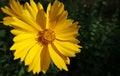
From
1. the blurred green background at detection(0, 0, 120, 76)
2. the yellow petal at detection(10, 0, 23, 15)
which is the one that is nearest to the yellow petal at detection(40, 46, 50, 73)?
the yellow petal at detection(10, 0, 23, 15)

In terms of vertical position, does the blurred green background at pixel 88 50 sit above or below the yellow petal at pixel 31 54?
below

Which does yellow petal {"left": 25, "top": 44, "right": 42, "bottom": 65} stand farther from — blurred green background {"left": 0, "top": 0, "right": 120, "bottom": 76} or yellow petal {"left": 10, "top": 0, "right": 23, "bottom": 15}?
blurred green background {"left": 0, "top": 0, "right": 120, "bottom": 76}

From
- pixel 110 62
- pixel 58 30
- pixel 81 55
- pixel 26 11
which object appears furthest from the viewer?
pixel 110 62

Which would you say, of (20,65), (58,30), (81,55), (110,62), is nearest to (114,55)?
(110,62)

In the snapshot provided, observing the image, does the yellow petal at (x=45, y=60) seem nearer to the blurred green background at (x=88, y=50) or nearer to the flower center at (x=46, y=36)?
the flower center at (x=46, y=36)

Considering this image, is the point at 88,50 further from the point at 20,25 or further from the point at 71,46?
the point at 20,25

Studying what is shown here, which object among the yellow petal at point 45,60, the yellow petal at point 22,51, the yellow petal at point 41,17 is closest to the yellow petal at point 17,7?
the yellow petal at point 41,17

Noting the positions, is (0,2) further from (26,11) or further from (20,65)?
(26,11)
